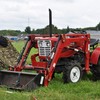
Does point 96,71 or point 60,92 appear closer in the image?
point 60,92

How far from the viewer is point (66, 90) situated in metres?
8.69

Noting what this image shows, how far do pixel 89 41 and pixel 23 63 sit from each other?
1971 millimetres

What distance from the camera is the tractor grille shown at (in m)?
9.86

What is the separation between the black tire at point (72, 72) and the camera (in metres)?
9.52

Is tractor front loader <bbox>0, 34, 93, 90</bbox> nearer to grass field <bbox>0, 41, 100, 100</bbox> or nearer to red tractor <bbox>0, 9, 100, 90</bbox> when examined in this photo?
red tractor <bbox>0, 9, 100, 90</bbox>

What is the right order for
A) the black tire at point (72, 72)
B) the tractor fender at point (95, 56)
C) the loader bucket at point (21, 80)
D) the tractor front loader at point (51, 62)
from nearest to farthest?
1. the loader bucket at point (21, 80)
2. the tractor front loader at point (51, 62)
3. the black tire at point (72, 72)
4. the tractor fender at point (95, 56)

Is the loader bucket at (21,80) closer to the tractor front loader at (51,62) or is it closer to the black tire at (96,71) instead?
the tractor front loader at (51,62)

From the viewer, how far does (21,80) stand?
30.2ft

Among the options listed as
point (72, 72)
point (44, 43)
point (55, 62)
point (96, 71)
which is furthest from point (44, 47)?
point (96, 71)

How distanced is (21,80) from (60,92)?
1.22 m

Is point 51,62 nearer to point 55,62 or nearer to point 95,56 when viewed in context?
point 55,62

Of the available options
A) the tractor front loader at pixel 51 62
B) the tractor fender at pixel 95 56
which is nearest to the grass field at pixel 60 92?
the tractor front loader at pixel 51 62

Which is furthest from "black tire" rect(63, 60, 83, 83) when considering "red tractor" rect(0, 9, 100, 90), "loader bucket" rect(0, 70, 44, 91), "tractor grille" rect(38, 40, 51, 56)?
"loader bucket" rect(0, 70, 44, 91)

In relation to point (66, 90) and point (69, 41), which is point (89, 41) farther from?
point (66, 90)
